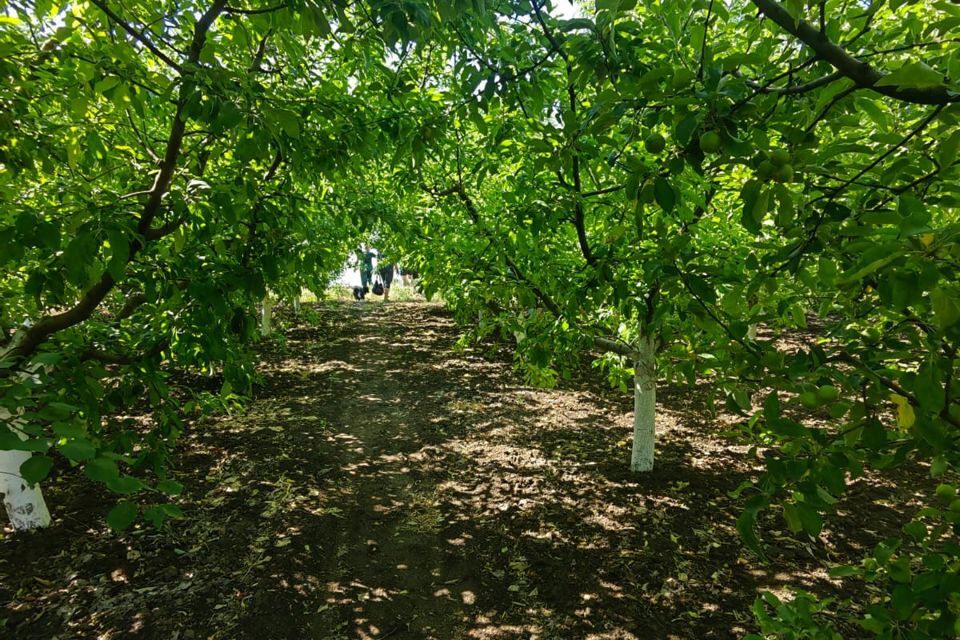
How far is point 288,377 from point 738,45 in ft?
34.0

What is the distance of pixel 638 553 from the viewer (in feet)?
16.1

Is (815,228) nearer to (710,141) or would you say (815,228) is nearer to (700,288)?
(700,288)

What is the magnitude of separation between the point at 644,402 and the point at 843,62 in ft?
17.6

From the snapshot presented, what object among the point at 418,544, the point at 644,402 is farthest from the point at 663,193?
the point at 644,402

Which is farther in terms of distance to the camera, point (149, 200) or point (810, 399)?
point (149, 200)

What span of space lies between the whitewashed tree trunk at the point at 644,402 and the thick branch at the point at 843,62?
475 cm

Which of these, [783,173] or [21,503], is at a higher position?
[783,173]

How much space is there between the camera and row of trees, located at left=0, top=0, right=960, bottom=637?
1.27m

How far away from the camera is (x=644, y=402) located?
6.19 m

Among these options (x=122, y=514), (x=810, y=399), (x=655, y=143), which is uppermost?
(x=655, y=143)

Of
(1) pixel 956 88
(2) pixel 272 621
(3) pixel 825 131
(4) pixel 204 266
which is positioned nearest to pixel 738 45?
(3) pixel 825 131

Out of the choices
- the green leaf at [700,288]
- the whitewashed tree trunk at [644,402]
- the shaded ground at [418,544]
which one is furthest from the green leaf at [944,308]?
the whitewashed tree trunk at [644,402]

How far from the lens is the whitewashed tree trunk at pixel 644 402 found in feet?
20.0

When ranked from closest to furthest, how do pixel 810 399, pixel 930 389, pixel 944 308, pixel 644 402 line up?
pixel 944 308, pixel 930 389, pixel 810 399, pixel 644 402
